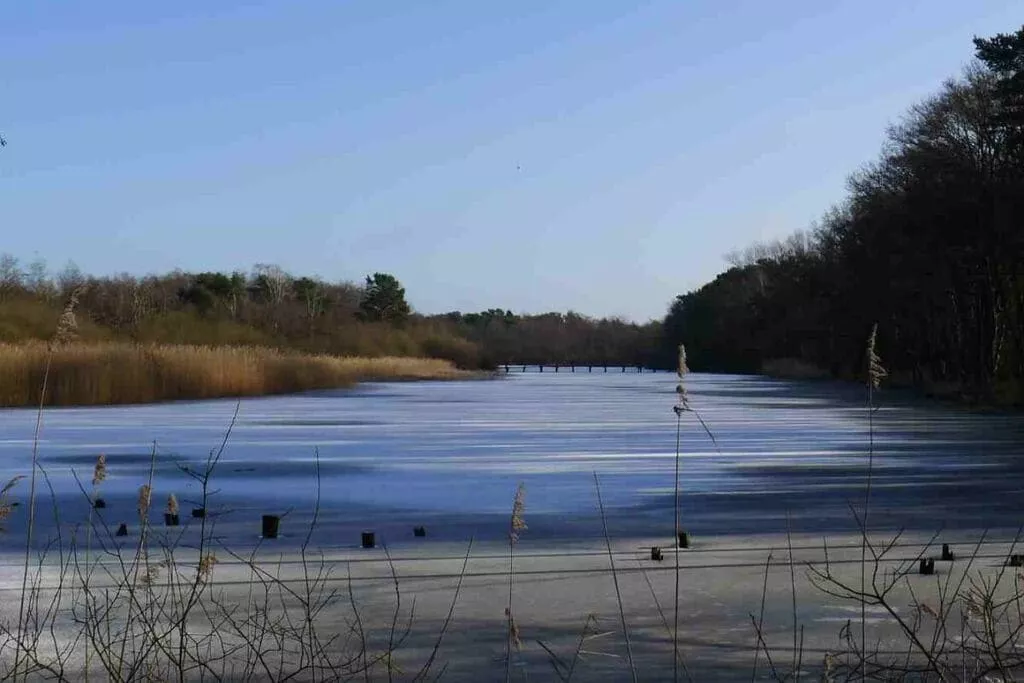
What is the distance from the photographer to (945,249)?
36406mm

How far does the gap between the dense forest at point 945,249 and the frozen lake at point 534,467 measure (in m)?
8.19

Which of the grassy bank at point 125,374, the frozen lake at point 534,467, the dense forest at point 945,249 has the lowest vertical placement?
the frozen lake at point 534,467

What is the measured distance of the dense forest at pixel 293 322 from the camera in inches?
A: 1758

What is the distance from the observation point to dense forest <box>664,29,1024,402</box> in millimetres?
33656

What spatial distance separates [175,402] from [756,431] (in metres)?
14.7

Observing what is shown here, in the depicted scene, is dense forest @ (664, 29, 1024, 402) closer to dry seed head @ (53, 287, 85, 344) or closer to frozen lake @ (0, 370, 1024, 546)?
frozen lake @ (0, 370, 1024, 546)

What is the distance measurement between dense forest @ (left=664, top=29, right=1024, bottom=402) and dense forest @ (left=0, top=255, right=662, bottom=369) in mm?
21283

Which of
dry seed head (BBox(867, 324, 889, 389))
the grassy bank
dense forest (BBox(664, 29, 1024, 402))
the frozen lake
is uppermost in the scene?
dense forest (BBox(664, 29, 1024, 402))

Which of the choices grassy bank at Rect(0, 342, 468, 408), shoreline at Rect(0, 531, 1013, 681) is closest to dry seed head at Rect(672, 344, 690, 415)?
shoreline at Rect(0, 531, 1013, 681)

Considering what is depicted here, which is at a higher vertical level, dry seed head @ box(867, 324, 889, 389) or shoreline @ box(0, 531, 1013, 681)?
dry seed head @ box(867, 324, 889, 389)

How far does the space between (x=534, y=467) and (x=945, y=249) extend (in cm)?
2534

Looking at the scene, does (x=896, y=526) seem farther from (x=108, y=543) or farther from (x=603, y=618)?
Answer: (x=108, y=543)

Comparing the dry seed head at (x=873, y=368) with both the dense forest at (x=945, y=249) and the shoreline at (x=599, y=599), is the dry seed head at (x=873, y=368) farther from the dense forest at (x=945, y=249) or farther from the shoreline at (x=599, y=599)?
the dense forest at (x=945, y=249)

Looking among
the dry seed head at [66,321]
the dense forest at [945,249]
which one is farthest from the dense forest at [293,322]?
the dense forest at [945,249]
